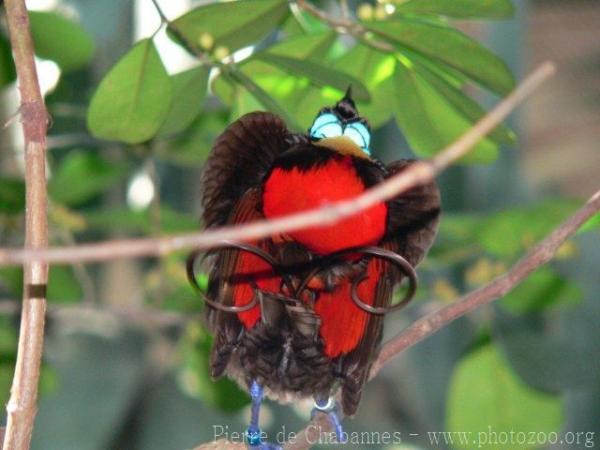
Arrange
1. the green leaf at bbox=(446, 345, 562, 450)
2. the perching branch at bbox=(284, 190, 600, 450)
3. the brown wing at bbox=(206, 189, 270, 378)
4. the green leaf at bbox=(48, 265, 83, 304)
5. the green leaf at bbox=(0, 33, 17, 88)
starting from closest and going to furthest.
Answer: the perching branch at bbox=(284, 190, 600, 450), the brown wing at bbox=(206, 189, 270, 378), the green leaf at bbox=(0, 33, 17, 88), the green leaf at bbox=(446, 345, 562, 450), the green leaf at bbox=(48, 265, 83, 304)


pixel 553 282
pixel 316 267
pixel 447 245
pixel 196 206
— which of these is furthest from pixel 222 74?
pixel 196 206

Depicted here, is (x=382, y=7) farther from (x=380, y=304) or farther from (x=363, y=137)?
(x=380, y=304)

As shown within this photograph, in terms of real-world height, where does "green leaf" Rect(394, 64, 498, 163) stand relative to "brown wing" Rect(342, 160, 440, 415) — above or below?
above

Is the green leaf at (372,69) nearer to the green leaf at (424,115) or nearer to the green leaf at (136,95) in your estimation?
the green leaf at (424,115)

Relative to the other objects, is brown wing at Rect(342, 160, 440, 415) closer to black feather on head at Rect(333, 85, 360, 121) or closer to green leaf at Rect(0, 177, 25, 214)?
black feather on head at Rect(333, 85, 360, 121)

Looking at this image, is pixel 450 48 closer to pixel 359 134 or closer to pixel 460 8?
pixel 460 8

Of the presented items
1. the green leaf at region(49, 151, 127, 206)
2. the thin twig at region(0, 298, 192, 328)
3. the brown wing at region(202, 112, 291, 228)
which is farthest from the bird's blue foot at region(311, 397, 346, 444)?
the green leaf at region(49, 151, 127, 206)

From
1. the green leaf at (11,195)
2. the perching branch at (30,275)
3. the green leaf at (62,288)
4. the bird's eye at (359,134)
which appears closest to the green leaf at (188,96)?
the bird's eye at (359,134)
